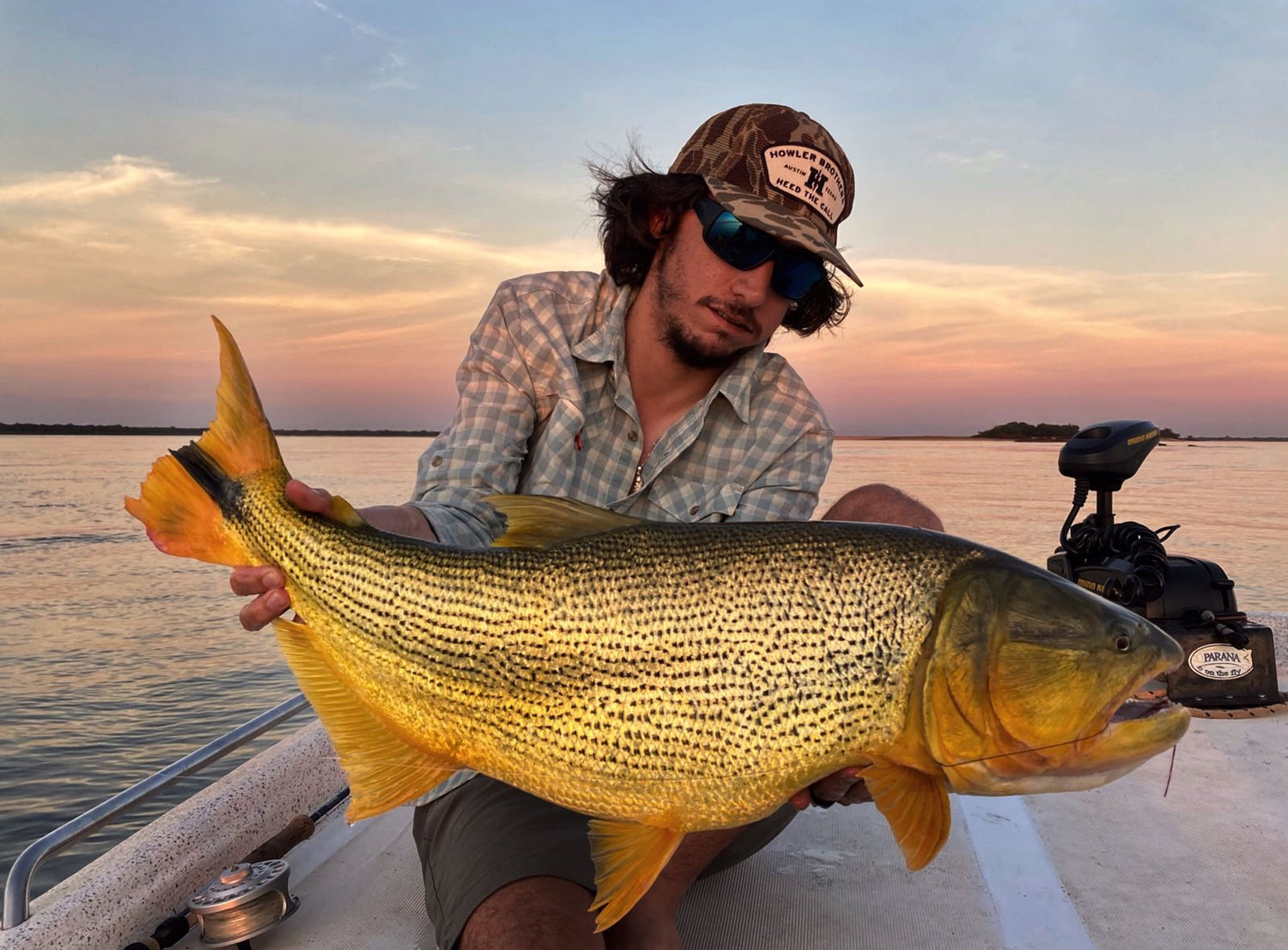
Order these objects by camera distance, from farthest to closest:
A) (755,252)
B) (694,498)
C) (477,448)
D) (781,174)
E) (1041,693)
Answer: (694,498)
(781,174)
(755,252)
(477,448)
(1041,693)

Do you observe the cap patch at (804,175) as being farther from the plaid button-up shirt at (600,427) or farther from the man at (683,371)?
the plaid button-up shirt at (600,427)

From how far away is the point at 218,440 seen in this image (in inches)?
104

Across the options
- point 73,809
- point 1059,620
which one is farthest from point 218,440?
point 73,809

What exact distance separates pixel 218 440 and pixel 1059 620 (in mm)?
2356

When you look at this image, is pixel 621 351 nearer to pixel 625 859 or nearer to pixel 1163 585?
pixel 625 859

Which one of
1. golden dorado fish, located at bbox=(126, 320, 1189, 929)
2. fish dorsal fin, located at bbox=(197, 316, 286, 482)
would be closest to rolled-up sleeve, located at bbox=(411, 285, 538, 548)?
fish dorsal fin, located at bbox=(197, 316, 286, 482)

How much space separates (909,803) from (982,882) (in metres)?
1.44

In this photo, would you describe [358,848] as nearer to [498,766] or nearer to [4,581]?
[498,766]

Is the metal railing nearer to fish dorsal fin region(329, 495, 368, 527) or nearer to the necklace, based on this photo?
fish dorsal fin region(329, 495, 368, 527)

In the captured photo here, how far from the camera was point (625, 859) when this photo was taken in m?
2.30

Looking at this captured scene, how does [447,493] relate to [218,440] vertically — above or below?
below

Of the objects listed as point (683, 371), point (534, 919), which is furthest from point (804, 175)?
point (534, 919)

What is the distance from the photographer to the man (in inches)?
149

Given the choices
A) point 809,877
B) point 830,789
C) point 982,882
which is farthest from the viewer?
point 809,877
